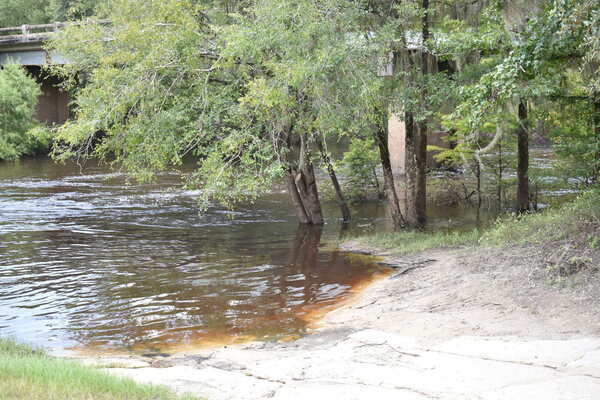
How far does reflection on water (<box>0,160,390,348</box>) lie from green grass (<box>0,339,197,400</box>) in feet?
11.7

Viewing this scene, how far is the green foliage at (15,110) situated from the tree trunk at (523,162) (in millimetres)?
27248

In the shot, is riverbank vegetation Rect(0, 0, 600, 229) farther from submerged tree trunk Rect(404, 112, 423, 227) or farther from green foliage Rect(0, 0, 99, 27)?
green foliage Rect(0, 0, 99, 27)

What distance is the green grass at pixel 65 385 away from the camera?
5.93 m

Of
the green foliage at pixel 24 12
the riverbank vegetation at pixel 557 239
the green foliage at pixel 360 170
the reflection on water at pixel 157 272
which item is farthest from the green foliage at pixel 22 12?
the riverbank vegetation at pixel 557 239

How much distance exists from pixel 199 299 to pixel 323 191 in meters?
Result: 13.2

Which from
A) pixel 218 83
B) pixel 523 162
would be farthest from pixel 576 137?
pixel 218 83

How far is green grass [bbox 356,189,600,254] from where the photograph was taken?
11.3m

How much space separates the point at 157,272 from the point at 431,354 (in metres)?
8.18

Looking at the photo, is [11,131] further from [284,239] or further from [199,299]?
[199,299]

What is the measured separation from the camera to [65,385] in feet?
20.2

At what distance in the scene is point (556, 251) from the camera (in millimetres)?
10859

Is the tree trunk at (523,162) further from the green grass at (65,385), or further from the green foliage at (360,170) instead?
the green grass at (65,385)

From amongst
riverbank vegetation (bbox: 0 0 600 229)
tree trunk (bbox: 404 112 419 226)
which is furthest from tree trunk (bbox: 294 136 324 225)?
tree trunk (bbox: 404 112 419 226)

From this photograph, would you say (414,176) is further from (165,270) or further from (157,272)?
(157,272)
